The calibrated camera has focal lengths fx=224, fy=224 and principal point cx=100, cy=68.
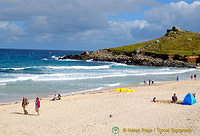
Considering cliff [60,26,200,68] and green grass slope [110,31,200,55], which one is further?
green grass slope [110,31,200,55]

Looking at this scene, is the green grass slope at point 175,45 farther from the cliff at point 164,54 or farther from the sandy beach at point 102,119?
the sandy beach at point 102,119

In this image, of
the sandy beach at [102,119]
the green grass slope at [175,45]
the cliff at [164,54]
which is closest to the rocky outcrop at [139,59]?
the cliff at [164,54]

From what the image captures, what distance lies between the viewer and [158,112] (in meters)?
14.5

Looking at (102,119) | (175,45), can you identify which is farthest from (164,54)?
(102,119)

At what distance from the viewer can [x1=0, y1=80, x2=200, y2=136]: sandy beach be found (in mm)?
11133

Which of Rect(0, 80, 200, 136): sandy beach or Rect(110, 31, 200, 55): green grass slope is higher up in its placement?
Rect(110, 31, 200, 55): green grass slope

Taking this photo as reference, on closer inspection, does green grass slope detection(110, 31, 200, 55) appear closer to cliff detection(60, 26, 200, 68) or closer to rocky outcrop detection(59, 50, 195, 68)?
cliff detection(60, 26, 200, 68)

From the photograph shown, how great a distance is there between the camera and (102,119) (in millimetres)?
13180

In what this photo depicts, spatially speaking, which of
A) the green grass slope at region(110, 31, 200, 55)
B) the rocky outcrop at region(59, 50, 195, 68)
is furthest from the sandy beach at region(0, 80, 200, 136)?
the green grass slope at region(110, 31, 200, 55)

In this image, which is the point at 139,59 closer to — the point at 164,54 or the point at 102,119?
the point at 164,54

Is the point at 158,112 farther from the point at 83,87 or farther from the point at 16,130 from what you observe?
the point at 83,87

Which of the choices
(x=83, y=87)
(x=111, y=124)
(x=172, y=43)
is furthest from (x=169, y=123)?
(x=172, y=43)

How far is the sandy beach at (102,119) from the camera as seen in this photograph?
11.1m

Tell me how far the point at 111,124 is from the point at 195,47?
75.2 meters
